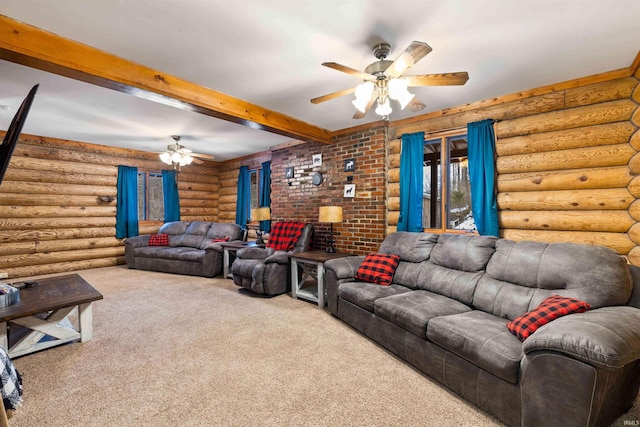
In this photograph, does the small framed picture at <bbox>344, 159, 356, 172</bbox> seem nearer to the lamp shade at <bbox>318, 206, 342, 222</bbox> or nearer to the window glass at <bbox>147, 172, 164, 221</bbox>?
the lamp shade at <bbox>318, 206, 342, 222</bbox>

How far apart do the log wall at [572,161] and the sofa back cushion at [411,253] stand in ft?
A: 2.97

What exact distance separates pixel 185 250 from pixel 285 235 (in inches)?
84.8

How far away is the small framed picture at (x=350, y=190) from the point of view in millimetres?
4465

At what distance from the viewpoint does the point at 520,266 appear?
235 cm

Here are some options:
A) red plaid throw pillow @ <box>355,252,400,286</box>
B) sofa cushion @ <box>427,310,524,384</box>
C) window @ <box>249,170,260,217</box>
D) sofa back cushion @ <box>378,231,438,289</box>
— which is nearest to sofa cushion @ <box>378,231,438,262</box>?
sofa back cushion @ <box>378,231,438,289</box>

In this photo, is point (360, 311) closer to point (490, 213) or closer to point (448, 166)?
point (490, 213)

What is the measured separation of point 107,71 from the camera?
2.44m

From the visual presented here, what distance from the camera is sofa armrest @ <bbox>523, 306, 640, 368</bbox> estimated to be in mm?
1355

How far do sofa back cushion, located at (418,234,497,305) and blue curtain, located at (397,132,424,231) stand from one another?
32.4 inches

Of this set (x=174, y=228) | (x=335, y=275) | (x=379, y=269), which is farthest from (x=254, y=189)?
(x=379, y=269)

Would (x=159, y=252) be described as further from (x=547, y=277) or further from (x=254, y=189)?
(x=547, y=277)

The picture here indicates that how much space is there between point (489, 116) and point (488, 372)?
279 cm

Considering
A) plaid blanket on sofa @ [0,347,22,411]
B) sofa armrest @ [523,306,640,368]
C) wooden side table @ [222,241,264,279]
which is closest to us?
plaid blanket on sofa @ [0,347,22,411]

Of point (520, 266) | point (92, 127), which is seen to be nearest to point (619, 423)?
point (520, 266)
